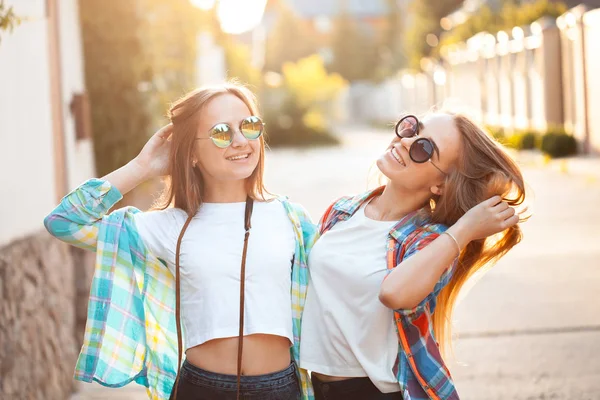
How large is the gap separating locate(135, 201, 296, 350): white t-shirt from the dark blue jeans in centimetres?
10

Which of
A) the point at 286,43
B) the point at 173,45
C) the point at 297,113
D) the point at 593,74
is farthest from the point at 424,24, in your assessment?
the point at 173,45

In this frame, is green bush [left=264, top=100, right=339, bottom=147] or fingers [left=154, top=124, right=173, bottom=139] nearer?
fingers [left=154, top=124, right=173, bottom=139]

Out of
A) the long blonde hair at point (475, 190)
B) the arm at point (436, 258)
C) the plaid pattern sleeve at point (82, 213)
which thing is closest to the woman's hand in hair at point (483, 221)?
the arm at point (436, 258)

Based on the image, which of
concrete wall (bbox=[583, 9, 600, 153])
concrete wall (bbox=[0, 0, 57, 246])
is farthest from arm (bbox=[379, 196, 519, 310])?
concrete wall (bbox=[583, 9, 600, 153])

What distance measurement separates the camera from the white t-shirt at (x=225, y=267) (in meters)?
2.71

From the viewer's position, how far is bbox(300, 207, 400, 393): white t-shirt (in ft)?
8.80

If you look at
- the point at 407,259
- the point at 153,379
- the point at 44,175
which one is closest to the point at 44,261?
the point at 44,175

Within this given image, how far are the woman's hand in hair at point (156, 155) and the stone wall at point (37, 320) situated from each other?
1.44 meters

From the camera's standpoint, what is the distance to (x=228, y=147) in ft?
9.16

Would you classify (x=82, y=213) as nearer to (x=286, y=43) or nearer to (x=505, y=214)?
(x=505, y=214)

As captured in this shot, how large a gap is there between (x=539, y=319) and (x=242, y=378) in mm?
3835

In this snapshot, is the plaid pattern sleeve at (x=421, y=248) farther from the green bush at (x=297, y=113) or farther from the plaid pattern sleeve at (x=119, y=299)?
the green bush at (x=297, y=113)

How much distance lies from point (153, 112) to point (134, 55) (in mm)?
892

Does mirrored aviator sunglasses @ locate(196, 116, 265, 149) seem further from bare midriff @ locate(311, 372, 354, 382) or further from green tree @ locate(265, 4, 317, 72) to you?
green tree @ locate(265, 4, 317, 72)
